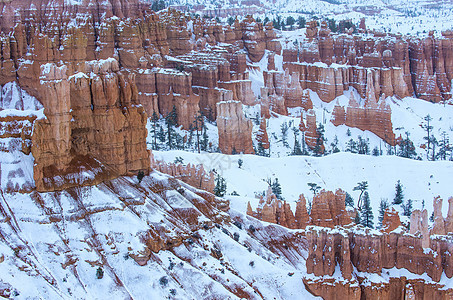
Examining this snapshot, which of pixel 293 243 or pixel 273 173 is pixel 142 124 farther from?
pixel 273 173

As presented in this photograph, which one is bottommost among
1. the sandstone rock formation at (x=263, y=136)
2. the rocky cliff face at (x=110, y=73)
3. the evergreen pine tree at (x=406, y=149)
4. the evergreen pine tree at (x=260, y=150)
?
the evergreen pine tree at (x=406, y=149)

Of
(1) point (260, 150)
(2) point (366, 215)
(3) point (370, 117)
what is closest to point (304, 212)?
(2) point (366, 215)

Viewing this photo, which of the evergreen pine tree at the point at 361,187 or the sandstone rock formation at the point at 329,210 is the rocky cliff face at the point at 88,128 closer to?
the sandstone rock formation at the point at 329,210

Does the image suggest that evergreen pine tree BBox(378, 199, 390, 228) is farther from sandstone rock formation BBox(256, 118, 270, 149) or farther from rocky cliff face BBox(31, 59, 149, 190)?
rocky cliff face BBox(31, 59, 149, 190)

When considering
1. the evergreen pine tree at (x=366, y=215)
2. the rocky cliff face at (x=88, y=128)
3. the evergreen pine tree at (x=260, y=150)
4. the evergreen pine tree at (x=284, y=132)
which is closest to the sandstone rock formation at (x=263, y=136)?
the evergreen pine tree at (x=260, y=150)

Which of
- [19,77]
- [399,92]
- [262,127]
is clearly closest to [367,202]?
[262,127]

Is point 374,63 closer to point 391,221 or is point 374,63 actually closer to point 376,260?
point 391,221
